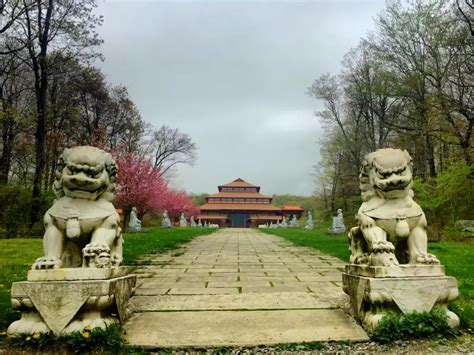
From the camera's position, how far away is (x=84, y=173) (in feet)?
9.87

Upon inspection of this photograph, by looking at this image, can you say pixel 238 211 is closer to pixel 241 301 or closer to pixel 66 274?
pixel 241 301

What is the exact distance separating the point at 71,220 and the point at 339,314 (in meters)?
2.35

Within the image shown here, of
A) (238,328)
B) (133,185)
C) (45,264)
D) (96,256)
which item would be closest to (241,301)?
(238,328)

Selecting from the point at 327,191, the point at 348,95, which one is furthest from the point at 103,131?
the point at 327,191

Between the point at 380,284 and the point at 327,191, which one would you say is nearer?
the point at 380,284

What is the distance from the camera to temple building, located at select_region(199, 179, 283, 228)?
1972 inches

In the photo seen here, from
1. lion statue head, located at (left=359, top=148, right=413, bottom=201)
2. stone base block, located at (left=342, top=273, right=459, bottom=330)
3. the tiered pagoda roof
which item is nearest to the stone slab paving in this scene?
stone base block, located at (left=342, top=273, right=459, bottom=330)

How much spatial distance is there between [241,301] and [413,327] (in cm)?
159

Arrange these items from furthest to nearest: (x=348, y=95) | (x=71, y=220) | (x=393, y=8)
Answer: (x=348, y=95)
(x=393, y=8)
(x=71, y=220)

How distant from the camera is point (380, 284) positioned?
271 cm

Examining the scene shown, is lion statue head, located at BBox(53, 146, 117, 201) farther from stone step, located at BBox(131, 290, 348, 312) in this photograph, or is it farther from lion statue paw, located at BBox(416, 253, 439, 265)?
lion statue paw, located at BBox(416, 253, 439, 265)

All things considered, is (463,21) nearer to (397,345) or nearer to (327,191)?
(397,345)

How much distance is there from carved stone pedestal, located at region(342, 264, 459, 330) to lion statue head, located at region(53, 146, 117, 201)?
226cm

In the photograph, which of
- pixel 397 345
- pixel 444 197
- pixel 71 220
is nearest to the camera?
pixel 397 345
